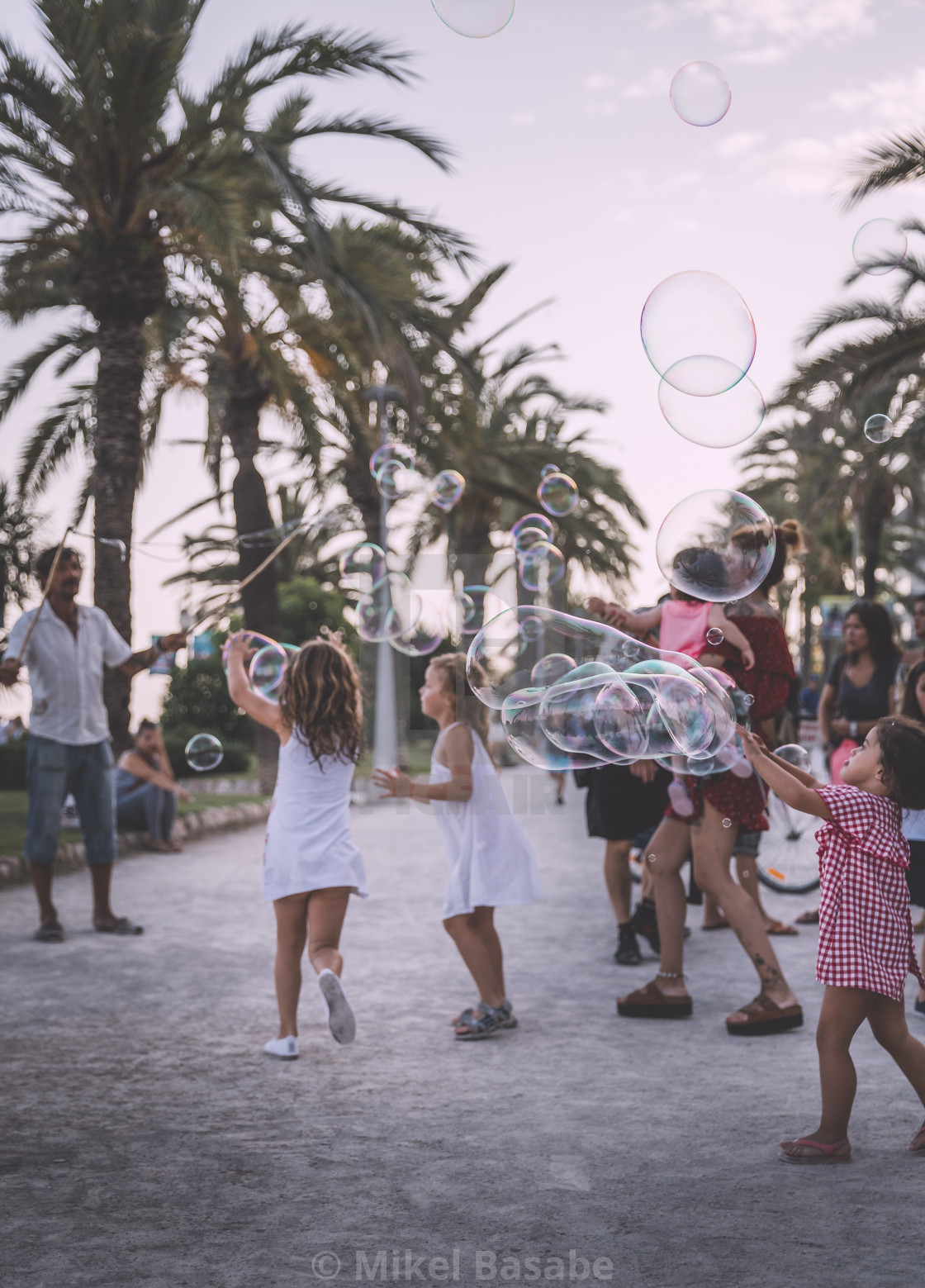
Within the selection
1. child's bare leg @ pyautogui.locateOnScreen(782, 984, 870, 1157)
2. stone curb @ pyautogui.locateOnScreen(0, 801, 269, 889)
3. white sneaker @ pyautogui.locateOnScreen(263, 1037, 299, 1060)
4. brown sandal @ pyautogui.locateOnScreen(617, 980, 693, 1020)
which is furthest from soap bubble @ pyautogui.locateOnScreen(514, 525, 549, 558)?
stone curb @ pyautogui.locateOnScreen(0, 801, 269, 889)

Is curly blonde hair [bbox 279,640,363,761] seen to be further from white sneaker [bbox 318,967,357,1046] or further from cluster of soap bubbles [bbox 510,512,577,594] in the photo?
cluster of soap bubbles [bbox 510,512,577,594]

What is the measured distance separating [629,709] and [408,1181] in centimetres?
178

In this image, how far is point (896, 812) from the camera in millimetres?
3430

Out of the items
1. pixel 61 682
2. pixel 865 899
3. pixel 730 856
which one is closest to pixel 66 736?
pixel 61 682

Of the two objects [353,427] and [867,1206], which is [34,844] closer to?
[867,1206]

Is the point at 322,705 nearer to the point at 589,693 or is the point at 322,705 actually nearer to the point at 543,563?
the point at 589,693

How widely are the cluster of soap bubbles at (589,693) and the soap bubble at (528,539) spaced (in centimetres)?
184

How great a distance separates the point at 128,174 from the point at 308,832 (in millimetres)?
8248

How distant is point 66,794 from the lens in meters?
6.47

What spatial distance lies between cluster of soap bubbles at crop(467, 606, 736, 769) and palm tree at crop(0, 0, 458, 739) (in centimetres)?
606

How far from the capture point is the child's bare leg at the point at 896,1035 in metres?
3.30

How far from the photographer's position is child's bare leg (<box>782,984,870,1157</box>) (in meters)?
3.27

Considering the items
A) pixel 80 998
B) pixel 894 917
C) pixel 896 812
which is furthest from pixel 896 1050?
pixel 80 998

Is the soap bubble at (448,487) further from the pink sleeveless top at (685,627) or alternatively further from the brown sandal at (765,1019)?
the brown sandal at (765,1019)
